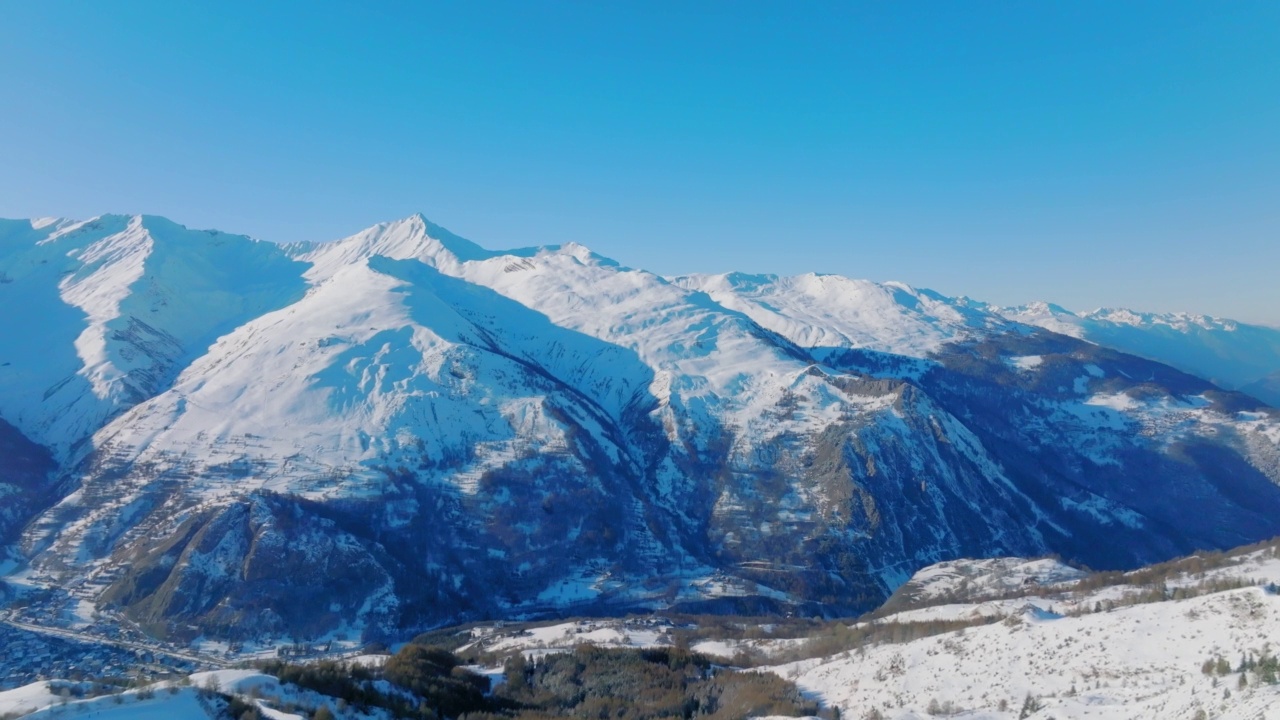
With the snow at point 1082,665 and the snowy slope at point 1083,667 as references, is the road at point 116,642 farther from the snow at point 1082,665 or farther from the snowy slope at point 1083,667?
the snow at point 1082,665

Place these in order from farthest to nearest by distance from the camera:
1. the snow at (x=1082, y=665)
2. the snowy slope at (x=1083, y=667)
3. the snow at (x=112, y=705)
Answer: the snow at (x=1082, y=665) < the snowy slope at (x=1083, y=667) < the snow at (x=112, y=705)

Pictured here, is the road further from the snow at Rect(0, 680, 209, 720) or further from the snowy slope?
the snowy slope

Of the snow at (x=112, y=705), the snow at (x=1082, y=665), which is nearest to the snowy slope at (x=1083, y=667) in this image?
the snow at (x=1082, y=665)

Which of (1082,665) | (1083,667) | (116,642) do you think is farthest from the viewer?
(116,642)

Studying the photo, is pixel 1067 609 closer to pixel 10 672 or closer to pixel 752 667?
pixel 752 667

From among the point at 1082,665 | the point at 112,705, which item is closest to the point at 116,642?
the point at 112,705

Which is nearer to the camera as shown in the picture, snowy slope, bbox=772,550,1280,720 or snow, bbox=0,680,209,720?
snow, bbox=0,680,209,720

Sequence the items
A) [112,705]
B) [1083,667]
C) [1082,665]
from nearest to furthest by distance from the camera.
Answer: [112,705], [1083,667], [1082,665]

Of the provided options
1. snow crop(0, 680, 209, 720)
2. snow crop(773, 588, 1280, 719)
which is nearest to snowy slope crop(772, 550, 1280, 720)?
snow crop(773, 588, 1280, 719)

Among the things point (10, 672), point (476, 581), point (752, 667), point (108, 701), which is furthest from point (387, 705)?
point (476, 581)

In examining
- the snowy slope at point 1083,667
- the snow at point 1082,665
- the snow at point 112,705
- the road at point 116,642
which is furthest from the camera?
the road at point 116,642

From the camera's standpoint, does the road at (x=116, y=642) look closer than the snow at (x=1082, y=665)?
No

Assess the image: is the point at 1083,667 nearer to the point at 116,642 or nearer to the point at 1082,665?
the point at 1082,665
